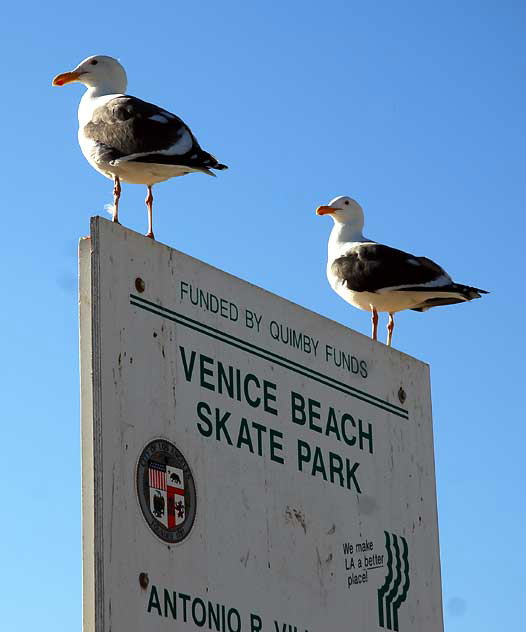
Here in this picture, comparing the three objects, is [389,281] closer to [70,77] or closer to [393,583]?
[70,77]

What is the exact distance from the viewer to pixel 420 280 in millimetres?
8633

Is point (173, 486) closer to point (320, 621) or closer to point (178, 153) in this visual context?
point (320, 621)

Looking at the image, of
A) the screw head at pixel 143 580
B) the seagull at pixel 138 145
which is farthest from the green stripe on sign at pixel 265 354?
the seagull at pixel 138 145

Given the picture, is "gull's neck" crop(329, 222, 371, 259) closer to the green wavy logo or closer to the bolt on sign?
the bolt on sign

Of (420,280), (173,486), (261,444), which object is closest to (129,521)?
(173,486)

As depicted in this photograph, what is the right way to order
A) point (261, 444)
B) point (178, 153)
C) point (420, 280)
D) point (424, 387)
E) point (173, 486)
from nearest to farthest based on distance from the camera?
point (173, 486) → point (261, 444) → point (424, 387) → point (178, 153) → point (420, 280)

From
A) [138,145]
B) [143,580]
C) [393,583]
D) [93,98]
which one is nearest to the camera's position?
[143,580]

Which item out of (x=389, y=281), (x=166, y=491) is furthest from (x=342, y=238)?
(x=166, y=491)

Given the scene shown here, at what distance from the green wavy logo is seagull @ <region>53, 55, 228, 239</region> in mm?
2252

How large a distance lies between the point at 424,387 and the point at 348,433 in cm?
81

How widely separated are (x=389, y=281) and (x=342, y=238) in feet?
3.71

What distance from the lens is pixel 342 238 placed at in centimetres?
953

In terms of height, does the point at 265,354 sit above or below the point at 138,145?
below

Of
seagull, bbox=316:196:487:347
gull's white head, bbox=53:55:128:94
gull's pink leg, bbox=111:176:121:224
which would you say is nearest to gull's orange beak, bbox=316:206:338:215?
seagull, bbox=316:196:487:347
